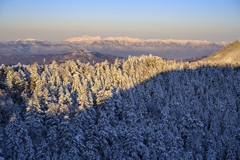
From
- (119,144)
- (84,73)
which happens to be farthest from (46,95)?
(84,73)

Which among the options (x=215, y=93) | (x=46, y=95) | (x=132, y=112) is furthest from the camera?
(x=215, y=93)

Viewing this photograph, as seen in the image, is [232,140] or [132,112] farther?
[132,112]

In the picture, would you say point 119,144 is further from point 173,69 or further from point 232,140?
point 173,69

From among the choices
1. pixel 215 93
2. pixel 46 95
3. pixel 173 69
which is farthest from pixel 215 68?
pixel 46 95

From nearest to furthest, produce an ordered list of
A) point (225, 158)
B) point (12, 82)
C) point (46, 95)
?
point (225, 158) → point (46, 95) → point (12, 82)

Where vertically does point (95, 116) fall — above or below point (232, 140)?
above

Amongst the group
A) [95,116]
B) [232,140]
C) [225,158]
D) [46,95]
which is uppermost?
[46,95]

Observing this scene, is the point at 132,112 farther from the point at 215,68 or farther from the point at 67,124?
the point at 215,68
